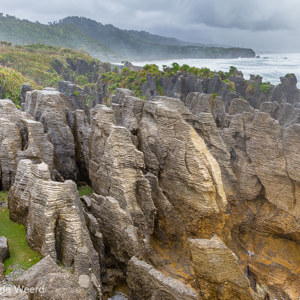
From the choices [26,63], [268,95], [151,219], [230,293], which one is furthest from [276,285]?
[26,63]

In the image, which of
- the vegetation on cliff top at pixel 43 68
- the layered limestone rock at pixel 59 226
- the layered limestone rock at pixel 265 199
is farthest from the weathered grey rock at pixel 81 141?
the vegetation on cliff top at pixel 43 68

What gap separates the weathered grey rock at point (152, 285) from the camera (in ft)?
32.5

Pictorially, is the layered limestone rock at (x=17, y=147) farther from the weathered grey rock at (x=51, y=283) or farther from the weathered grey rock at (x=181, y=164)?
the weathered grey rock at (x=51, y=283)

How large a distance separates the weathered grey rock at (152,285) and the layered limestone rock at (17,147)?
686 centimetres

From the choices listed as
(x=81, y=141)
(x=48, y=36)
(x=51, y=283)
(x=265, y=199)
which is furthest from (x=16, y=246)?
(x=48, y=36)

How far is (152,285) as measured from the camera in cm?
1083

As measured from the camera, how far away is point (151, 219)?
14336 millimetres

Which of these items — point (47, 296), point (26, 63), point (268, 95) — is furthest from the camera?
point (26, 63)

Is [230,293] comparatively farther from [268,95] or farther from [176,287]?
[268,95]

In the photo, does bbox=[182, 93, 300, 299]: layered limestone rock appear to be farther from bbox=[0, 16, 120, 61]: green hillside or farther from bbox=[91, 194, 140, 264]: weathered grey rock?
bbox=[0, 16, 120, 61]: green hillside

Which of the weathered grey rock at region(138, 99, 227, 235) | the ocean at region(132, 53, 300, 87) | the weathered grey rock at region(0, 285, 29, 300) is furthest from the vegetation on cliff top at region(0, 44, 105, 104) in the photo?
the weathered grey rock at region(0, 285, 29, 300)

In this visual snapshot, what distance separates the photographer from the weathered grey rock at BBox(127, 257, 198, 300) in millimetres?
9906

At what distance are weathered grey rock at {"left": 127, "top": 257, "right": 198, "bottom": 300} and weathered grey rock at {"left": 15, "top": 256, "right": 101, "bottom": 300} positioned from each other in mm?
2393

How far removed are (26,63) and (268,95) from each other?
53093 mm
